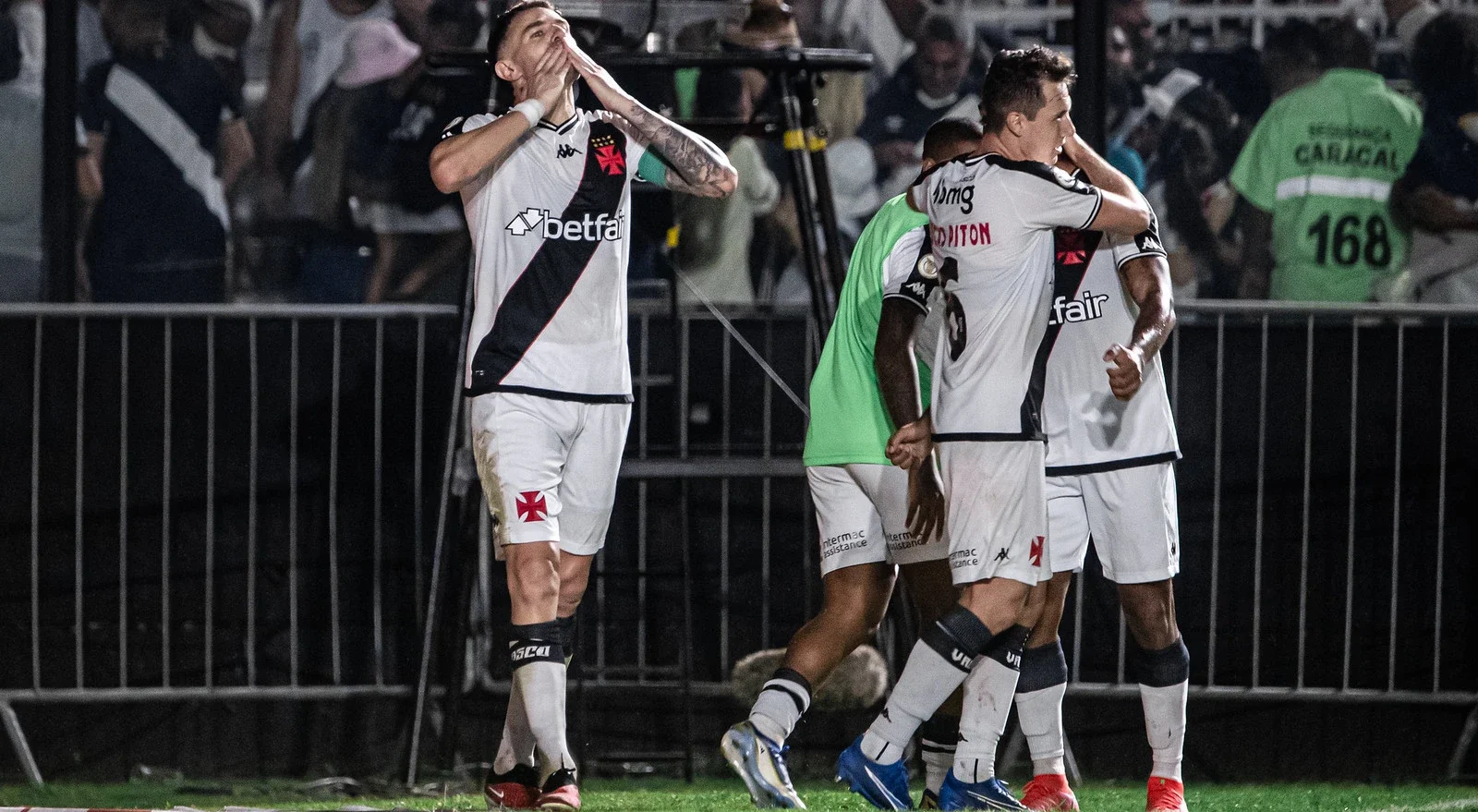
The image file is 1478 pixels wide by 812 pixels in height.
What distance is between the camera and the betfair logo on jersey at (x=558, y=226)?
188 inches

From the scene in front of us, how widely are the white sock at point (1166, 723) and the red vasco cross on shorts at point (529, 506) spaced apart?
1815mm

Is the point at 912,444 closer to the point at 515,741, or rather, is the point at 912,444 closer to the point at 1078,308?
the point at 1078,308

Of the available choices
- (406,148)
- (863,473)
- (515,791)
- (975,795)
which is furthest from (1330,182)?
(515,791)

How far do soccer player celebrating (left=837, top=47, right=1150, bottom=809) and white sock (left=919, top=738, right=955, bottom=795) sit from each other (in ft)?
1.20

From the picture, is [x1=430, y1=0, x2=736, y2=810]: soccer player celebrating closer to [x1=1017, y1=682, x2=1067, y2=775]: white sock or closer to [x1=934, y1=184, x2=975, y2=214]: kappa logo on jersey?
[x1=934, y1=184, x2=975, y2=214]: kappa logo on jersey

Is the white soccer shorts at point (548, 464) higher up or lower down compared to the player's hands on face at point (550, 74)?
lower down

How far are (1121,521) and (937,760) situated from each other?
3.01 ft

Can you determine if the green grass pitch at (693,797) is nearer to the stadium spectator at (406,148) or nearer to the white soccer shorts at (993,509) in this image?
the white soccer shorts at (993,509)

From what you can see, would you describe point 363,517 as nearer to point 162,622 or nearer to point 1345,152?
point 162,622

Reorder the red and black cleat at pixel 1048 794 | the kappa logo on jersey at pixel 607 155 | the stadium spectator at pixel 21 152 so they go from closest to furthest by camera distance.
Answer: the kappa logo on jersey at pixel 607 155 → the red and black cleat at pixel 1048 794 → the stadium spectator at pixel 21 152

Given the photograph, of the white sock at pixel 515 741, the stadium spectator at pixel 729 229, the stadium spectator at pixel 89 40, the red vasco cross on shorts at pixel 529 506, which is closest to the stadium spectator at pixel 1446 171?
the stadium spectator at pixel 729 229

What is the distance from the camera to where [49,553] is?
22.4 ft

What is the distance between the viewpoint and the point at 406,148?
734 centimetres

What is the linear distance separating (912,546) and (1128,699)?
2529mm
